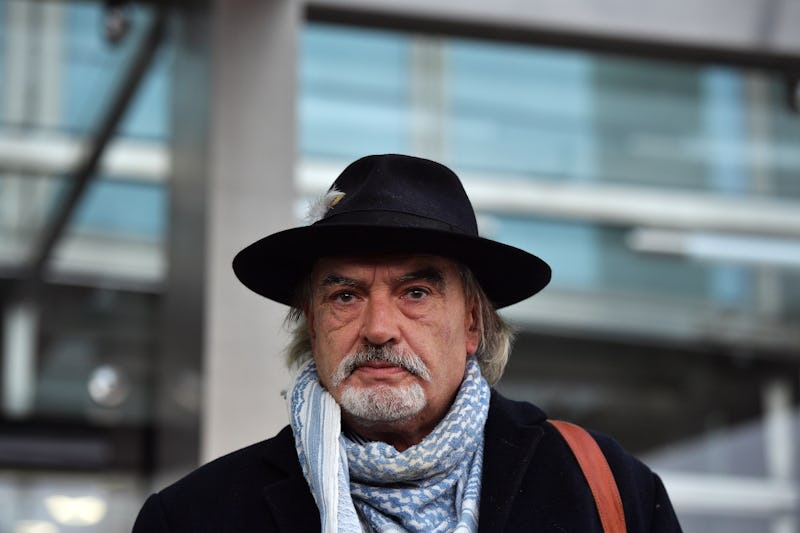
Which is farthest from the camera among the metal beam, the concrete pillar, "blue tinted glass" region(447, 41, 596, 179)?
"blue tinted glass" region(447, 41, 596, 179)

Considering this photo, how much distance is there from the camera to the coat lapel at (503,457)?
2.63 m

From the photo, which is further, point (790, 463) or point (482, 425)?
point (790, 463)

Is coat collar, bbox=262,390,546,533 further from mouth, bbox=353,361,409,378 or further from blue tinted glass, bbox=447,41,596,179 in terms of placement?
blue tinted glass, bbox=447,41,596,179

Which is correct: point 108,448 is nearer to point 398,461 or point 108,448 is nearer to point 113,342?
Result: point 113,342

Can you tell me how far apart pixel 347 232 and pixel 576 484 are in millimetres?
628

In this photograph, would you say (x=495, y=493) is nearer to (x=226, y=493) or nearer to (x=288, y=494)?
(x=288, y=494)

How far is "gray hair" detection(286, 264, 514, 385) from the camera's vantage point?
2920 mm

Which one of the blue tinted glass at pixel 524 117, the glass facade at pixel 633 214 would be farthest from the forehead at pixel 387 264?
the blue tinted glass at pixel 524 117

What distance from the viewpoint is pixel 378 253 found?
107 inches

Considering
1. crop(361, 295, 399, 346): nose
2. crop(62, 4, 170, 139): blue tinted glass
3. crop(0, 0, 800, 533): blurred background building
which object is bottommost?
crop(361, 295, 399, 346): nose

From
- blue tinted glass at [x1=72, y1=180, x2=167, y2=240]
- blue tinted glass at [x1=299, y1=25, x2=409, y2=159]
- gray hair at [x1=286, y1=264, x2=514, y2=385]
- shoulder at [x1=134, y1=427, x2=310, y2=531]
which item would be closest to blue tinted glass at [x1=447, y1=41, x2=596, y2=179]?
blue tinted glass at [x1=299, y1=25, x2=409, y2=159]

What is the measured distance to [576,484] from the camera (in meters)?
2.72

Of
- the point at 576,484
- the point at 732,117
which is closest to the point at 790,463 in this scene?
the point at 732,117

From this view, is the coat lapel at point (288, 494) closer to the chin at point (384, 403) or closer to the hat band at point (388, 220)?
the chin at point (384, 403)
